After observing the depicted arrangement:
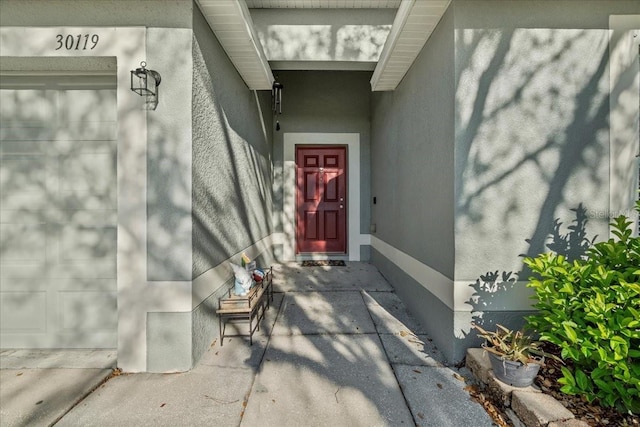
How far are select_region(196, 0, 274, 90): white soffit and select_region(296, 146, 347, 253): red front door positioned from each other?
2260 mm

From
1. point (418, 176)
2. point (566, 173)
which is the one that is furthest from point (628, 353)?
point (418, 176)

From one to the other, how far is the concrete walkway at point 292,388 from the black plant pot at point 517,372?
0.87 feet

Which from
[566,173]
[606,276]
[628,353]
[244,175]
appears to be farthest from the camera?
[244,175]

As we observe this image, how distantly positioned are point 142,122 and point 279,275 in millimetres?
3032

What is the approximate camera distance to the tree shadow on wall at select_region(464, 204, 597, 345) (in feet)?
7.11

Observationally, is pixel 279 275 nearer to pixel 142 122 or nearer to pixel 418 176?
pixel 418 176

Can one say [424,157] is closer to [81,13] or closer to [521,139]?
[521,139]

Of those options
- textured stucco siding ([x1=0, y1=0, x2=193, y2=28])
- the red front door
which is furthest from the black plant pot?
the red front door

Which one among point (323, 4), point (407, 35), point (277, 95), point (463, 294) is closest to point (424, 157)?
point (407, 35)

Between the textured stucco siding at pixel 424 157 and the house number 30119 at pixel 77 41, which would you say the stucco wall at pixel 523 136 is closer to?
the textured stucco siding at pixel 424 157

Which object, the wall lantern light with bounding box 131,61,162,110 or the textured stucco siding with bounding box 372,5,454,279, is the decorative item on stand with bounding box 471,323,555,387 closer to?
the textured stucco siding with bounding box 372,5,454,279

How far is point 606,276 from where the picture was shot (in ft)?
5.16

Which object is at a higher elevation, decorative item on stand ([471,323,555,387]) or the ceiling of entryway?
the ceiling of entryway

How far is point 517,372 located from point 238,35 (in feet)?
10.8
